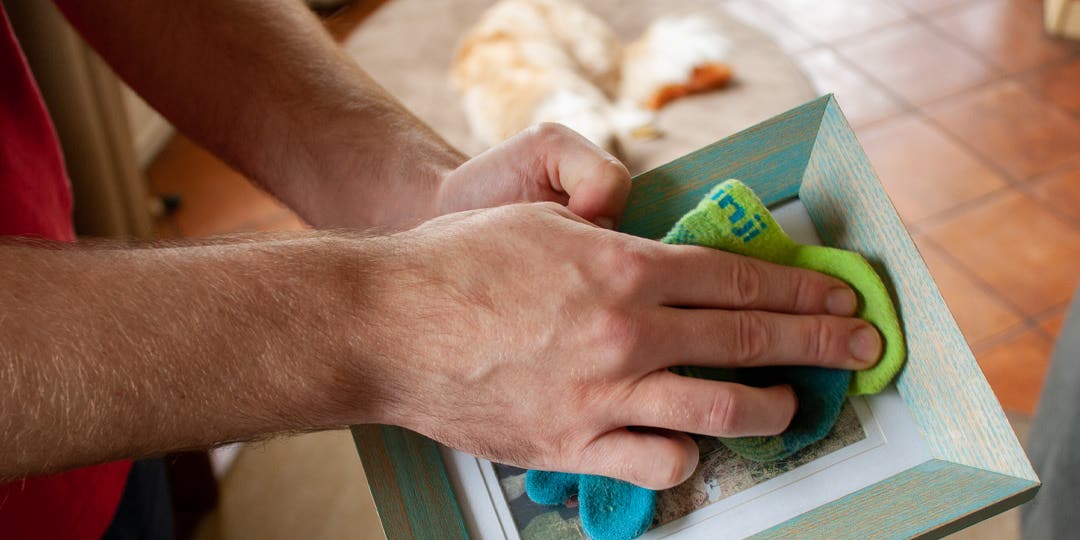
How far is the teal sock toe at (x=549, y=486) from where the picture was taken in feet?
1.79

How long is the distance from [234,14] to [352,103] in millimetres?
128

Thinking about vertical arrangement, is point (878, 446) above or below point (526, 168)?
below

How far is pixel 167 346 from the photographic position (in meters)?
0.46

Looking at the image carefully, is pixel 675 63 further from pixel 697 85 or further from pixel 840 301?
pixel 840 301

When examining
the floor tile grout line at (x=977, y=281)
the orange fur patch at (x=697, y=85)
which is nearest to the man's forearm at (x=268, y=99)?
the orange fur patch at (x=697, y=85)

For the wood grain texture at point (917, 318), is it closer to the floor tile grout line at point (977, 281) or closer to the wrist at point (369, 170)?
the wrist at point (369, 170)

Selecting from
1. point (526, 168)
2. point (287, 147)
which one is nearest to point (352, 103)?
point (287, 147)

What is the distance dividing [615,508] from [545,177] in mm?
237

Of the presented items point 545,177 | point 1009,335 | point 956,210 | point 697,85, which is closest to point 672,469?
point 545,177

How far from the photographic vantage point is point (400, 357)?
49 cm

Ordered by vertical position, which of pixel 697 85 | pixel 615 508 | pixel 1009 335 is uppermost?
pixel 615 508

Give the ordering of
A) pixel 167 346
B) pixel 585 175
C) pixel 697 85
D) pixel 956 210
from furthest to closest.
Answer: pixel 956 210 < pixel 697 85 < pixel 585 175 < pixel 167 346

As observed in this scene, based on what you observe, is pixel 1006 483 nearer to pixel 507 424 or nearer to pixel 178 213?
pixel 507 424

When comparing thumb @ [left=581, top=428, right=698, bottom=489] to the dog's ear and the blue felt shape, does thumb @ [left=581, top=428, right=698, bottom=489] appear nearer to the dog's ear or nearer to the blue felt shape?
the blue felt shape
